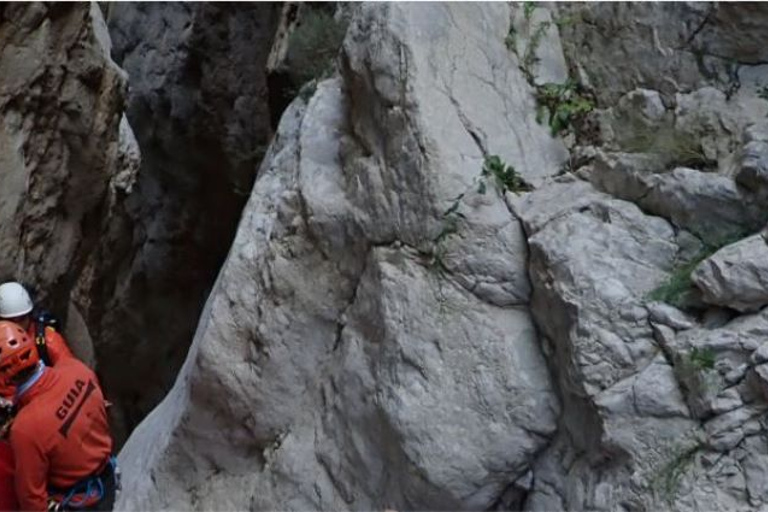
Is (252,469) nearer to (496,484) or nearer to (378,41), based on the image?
(496,484)

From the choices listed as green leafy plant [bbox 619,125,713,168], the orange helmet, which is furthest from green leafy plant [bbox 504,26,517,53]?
the orange helmet

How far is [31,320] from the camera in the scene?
5555 mm

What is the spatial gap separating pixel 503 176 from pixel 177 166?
9014mm

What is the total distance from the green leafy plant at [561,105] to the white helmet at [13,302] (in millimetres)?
2909

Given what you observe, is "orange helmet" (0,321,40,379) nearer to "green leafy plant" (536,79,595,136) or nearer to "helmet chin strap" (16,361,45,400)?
"helmet chin strap" (16,361,45,400)

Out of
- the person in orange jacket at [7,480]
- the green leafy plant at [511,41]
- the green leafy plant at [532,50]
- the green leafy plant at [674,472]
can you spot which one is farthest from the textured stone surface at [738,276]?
the person in orange jacket at [7,480]

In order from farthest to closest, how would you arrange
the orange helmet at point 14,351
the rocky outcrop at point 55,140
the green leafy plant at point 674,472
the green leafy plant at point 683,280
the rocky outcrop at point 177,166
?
the rocky outcrop at point 177,166, the rocky outcrop at point 55,140, the orange helmet at point 14,351, the green leafy plant at point 683,280, the green leafy plant at point 674,472

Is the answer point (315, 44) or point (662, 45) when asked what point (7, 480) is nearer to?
point (315, 44)

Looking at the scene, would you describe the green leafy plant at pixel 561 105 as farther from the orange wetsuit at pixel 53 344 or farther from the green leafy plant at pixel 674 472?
the orange wetsuit at pixel 53 344

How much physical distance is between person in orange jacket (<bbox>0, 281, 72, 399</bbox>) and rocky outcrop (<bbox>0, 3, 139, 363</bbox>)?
127 centimetres

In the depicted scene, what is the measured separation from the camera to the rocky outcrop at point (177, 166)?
12773 millimetres

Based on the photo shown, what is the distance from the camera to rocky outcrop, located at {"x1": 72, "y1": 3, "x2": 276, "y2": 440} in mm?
12773

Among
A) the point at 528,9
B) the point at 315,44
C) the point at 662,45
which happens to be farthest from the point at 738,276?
the point at 315,44

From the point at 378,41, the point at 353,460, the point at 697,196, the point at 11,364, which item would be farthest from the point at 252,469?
the point at 697,196
